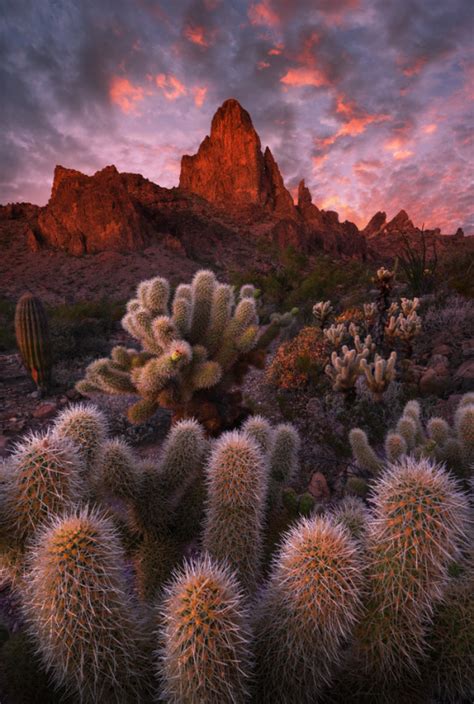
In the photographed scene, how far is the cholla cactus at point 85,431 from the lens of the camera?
2021 mm

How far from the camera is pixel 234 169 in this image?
81.8 m

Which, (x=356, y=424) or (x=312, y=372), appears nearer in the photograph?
(x=356, y=424)

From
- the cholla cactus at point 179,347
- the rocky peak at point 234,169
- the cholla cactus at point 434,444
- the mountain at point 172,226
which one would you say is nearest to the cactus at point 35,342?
the cholla cactus at point 179,347

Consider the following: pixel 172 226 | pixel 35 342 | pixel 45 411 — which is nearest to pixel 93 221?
pixel 172 226

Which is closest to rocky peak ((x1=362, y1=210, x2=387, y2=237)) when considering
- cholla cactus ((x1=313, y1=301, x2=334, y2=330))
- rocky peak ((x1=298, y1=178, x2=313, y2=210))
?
rocky peak ((x1=298, y1=178, x2=313, y2=210))

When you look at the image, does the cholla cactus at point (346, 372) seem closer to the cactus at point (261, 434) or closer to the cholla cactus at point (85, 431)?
the cactus at point (261, 434)

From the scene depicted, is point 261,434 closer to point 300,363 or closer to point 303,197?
point 300,363

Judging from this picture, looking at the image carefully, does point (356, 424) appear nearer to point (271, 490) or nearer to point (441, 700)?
point (271, 490)

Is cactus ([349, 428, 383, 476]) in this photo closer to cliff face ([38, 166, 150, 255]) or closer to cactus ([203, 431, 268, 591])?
cactus ([203, 431, 268, 591])

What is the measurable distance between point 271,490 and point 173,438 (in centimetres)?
83

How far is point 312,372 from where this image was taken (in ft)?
19.8

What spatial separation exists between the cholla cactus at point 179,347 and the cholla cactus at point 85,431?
1.75 m

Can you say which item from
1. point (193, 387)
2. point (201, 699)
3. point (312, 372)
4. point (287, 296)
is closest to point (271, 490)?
point (201, 699)

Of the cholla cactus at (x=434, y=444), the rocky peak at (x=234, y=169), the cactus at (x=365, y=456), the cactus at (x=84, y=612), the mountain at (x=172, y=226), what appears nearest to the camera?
the cactus at (x=84, y=612)
